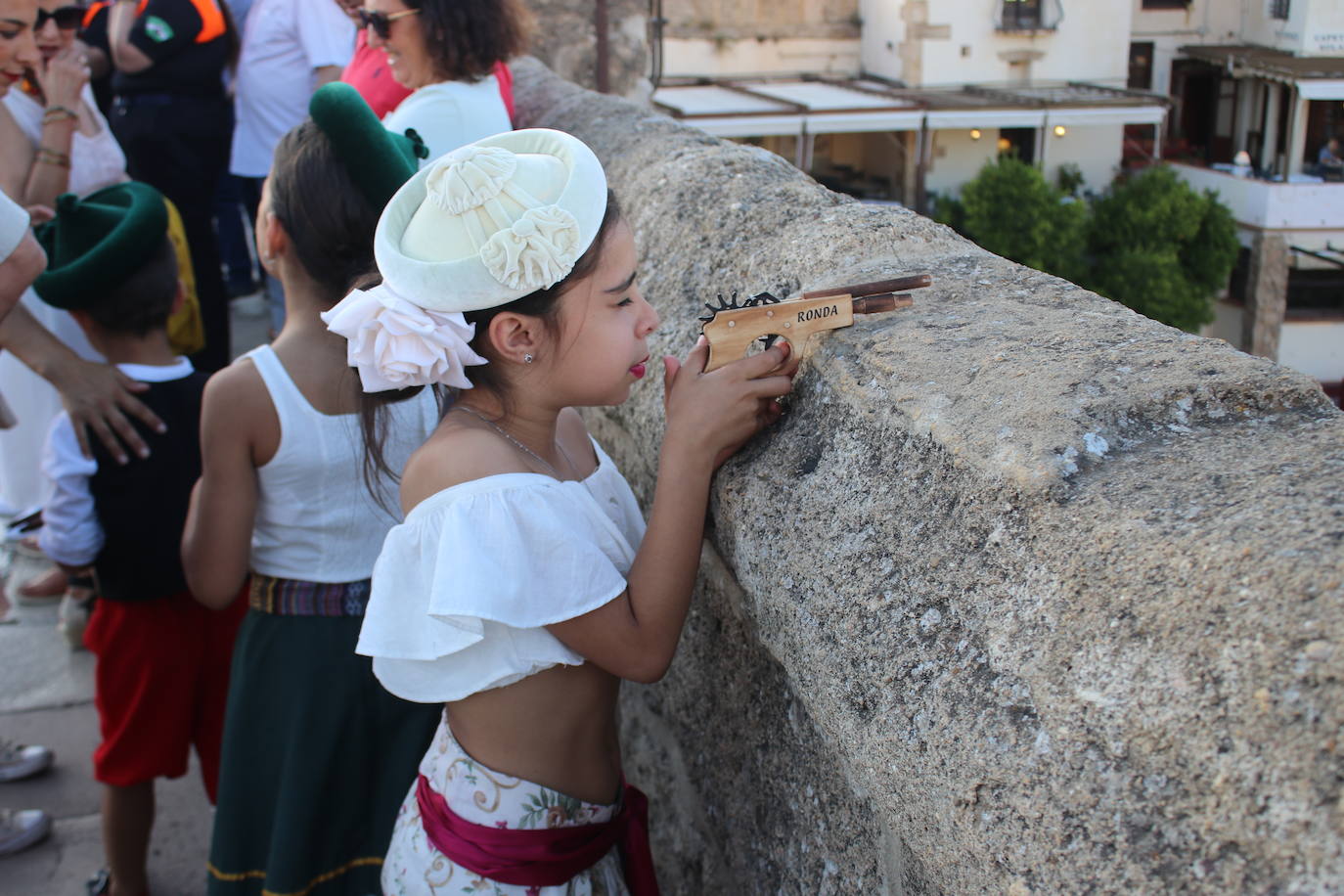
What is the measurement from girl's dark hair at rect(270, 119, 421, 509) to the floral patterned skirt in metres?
0.54

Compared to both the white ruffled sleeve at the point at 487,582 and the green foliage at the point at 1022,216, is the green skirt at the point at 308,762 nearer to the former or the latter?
the white ruffled sleeve at the point at 487,582

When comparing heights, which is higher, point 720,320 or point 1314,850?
point 720,320

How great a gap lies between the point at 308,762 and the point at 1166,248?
2290 centimetres

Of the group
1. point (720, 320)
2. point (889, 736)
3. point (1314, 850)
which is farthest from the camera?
point (720, 320)

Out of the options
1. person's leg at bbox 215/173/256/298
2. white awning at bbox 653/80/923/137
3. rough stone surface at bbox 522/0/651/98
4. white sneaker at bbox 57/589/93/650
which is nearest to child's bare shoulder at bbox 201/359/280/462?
white sneaker at bbox 57/589/93/650

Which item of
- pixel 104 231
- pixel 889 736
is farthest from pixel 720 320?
pixel 104 231

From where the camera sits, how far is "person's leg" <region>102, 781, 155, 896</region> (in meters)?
2.37

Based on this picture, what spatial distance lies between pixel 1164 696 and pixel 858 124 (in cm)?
2169

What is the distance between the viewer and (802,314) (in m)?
1.25

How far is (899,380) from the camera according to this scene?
112cm

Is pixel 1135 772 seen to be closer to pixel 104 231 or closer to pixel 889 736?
pixel 889 736

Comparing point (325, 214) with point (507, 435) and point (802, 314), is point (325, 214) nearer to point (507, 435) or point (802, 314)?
point (507, 435)

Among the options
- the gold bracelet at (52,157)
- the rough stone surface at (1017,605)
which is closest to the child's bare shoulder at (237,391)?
the rough stone surface at (1017,605)

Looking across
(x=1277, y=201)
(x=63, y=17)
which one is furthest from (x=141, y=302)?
(x=1277, y=201)
